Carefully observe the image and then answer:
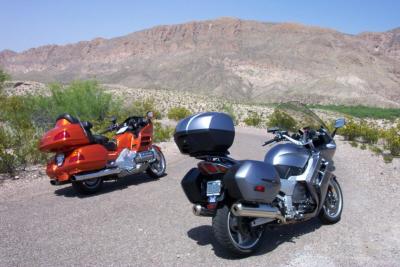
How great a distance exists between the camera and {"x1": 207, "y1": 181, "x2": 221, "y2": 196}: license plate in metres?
5.86

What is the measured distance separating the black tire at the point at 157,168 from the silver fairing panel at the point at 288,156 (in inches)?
182

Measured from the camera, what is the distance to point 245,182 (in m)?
5.59

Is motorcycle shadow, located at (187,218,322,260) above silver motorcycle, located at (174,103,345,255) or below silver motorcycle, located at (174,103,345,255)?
below

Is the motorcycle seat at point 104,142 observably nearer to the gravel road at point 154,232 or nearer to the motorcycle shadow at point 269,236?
the gravel road at point 154,232

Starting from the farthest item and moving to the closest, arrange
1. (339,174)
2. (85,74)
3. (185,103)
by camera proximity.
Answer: (85,74)
(185,103)
(339,174)

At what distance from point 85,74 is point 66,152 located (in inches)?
5894

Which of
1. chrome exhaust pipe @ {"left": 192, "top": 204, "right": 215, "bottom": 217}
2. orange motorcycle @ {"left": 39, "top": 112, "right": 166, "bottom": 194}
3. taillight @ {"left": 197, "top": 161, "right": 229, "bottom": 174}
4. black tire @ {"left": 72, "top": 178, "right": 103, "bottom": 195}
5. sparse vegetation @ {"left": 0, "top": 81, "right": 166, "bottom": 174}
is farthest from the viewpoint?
sparse vegetation @ {"left": 0, "top": 81, "right": 166, "bottom": 174}

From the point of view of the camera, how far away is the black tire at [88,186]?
30.7 feet

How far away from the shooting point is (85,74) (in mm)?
154250

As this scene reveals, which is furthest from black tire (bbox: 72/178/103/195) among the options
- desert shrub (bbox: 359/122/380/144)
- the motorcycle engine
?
desert shrub (bbox: 359/122/380/144)

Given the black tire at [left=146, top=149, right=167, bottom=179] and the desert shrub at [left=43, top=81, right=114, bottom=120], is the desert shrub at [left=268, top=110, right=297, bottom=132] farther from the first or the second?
the desert shrub at [left=43, top=81, right=114, bottom=120]

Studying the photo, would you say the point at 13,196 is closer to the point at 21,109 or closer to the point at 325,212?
the point at 325,212

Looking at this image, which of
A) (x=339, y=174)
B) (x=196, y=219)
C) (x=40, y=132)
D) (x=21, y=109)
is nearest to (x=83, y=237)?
(x=196, y=219)

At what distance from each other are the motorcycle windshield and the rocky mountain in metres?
88.8
